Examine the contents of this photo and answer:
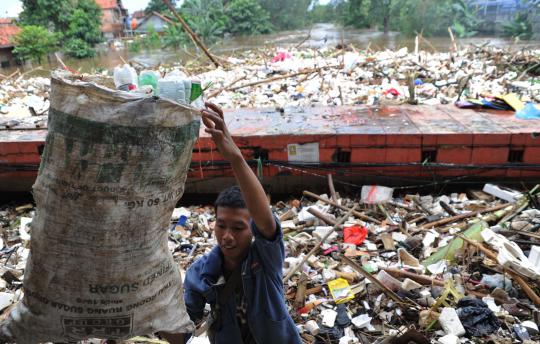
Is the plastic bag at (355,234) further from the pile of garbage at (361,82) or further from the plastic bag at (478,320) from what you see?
the pile of garbage at (361,82)

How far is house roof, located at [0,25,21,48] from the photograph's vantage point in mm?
27797

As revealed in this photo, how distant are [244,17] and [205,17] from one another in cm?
868

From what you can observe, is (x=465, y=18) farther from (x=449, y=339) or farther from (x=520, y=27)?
(x=449, y=339)

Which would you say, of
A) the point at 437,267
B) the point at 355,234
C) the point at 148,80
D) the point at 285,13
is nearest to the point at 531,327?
the point at 437,267

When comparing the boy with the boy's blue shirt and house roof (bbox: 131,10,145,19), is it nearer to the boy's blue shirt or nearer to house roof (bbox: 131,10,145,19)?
the boy's blue shirt

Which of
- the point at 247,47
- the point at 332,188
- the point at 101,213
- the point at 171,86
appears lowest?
the point at 332,188

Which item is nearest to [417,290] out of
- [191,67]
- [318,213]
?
[318,213]

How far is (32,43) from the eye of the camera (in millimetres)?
24703

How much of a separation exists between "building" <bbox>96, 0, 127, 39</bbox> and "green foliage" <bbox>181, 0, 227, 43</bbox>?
44.9 feet

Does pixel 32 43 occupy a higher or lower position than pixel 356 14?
lower

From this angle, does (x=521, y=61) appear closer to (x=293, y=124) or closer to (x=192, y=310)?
(x=293, y=124)

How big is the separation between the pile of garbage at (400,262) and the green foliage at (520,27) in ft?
95.4

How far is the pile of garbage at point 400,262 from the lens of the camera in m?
2.59

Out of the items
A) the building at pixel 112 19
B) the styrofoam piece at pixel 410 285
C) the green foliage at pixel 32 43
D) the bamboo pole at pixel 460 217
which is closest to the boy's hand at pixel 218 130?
the styrofoam piece at pixel 410 285
